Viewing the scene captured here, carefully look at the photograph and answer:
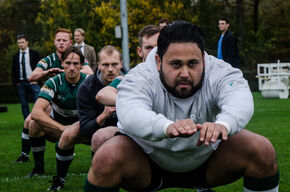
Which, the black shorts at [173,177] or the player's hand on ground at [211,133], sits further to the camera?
the black shorts at [173,177]

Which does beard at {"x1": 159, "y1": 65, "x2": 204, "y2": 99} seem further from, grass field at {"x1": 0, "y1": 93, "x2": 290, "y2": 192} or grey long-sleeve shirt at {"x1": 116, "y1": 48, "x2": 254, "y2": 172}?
grass field at {"x1": 0, "y1": 93, "x2": 290, "y2": 192}

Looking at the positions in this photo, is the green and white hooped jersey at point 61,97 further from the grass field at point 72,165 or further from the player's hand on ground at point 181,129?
the player's hand on ground at point 181,129

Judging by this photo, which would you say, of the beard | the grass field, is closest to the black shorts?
the beard

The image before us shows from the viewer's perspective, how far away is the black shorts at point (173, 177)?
3207 mm

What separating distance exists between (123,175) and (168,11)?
2852cm

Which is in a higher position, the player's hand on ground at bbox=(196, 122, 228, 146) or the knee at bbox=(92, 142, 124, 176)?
the player's hand on ground at bbox=(196, 122, 228, 146)

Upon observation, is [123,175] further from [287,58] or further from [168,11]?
[287,58]

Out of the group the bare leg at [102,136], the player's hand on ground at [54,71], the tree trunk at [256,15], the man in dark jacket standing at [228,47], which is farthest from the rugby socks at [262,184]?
the tree trunk at [256,15]

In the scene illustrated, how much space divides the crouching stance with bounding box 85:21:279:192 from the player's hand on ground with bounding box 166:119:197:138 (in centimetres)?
13

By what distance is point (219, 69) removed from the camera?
10.5 feet

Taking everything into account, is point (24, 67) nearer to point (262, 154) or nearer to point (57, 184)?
point (57, 184)

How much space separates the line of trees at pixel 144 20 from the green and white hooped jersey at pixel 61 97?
2148cm

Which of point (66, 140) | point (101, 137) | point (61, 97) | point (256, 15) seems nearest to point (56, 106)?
point (61, 97)

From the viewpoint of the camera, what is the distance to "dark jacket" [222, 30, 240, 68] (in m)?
13.6
